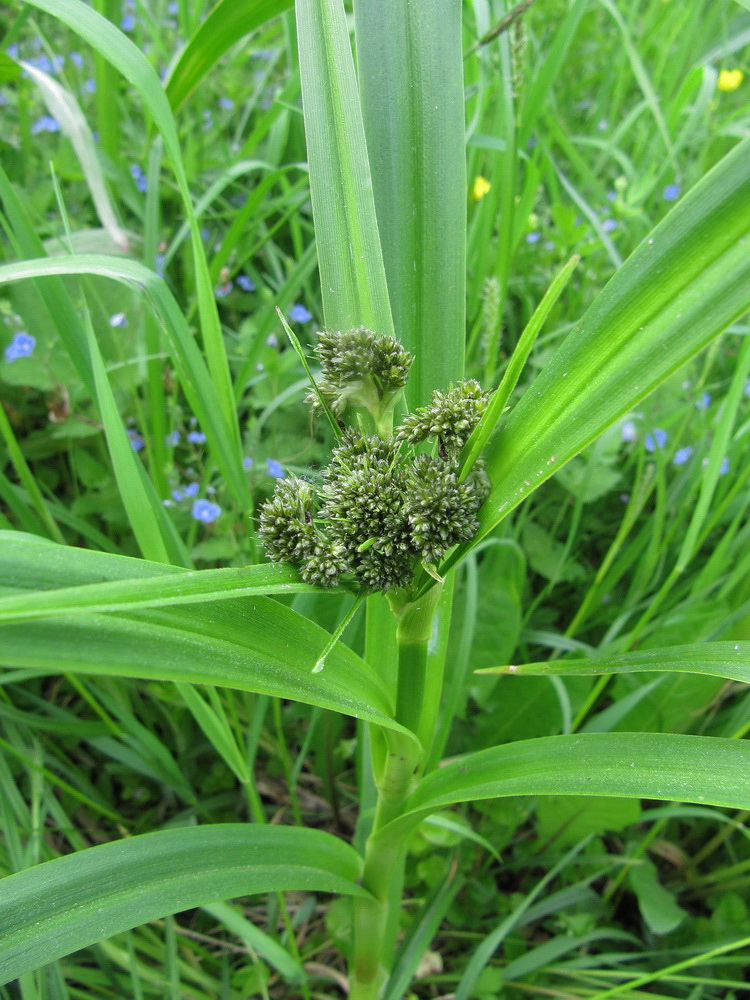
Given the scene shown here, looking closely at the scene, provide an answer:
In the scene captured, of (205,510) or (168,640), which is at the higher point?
(205,510)

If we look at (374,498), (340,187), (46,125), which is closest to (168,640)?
(374,498)

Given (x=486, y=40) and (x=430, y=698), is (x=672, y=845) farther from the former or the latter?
(x=486, y=40)

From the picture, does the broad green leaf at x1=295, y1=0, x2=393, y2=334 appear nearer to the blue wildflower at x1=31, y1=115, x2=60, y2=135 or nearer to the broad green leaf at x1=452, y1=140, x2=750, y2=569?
the broad green leaf at x1=452, y1=140, x2=750, y2=569

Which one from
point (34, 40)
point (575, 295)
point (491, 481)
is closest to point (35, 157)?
point (34, 40)

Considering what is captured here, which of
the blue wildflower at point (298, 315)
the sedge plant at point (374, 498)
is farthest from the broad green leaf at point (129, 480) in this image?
the blue wildflower at point (298, 315)

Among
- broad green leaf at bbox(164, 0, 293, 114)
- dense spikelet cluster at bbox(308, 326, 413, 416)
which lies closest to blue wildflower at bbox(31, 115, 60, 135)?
broad green leaf at bbox(164, 0, 293, 114)

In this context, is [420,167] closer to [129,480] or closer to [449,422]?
[449,422]
